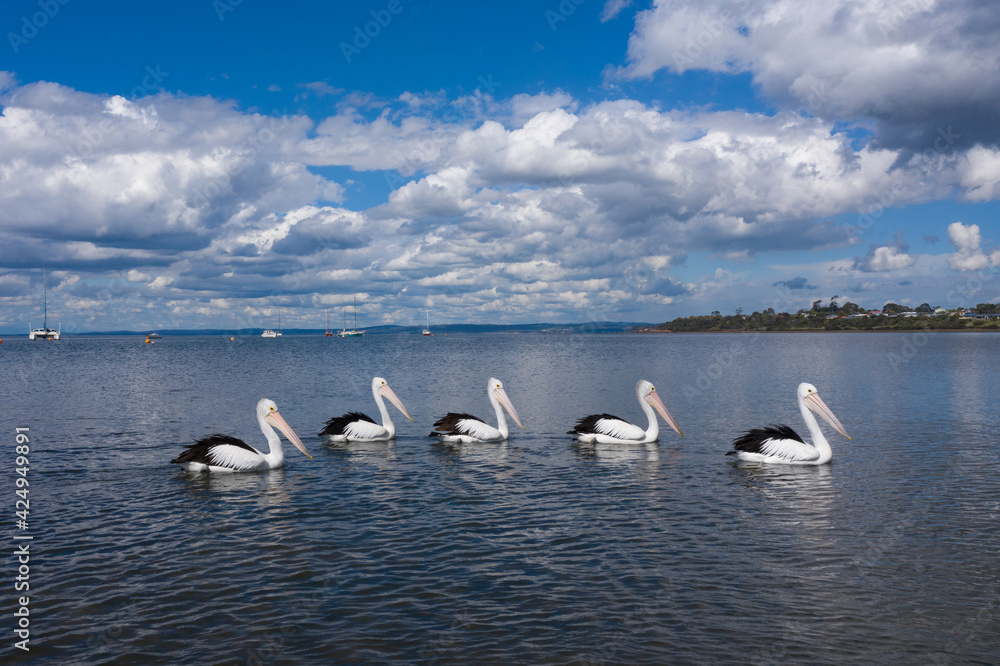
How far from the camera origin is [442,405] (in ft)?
70.7

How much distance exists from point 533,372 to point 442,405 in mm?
15713

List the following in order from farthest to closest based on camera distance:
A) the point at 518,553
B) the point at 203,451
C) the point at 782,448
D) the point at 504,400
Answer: the point at 504,400
the point at 782,448
the point at 203,451
the point at 518,553

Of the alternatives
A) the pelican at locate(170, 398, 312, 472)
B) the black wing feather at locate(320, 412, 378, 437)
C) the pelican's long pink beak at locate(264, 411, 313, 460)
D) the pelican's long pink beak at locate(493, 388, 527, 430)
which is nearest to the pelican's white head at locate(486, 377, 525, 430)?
the pelican's long pink beak at locate(493, 388, 527, 430)

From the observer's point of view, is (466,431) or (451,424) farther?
(451,424)

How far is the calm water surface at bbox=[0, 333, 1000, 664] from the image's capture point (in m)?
5.19

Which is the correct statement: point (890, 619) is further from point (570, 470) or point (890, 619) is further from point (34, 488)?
point (34, 488)

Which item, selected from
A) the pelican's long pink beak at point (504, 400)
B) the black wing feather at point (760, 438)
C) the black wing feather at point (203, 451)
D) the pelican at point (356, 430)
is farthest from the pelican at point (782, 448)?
the black wing feather at point (203, 451)

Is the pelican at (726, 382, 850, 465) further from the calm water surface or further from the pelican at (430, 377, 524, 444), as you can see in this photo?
the pelican at (430, 377, 524, 444)

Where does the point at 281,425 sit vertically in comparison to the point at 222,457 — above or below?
above

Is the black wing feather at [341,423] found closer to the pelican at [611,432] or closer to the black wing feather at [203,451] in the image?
the black wing feather at [203,451]

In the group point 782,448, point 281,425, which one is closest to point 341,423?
point 281,425

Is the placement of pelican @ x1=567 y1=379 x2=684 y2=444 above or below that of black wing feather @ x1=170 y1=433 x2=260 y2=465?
below

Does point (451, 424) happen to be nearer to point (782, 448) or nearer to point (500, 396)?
point (500, 396)

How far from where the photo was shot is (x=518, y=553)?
7.15m
